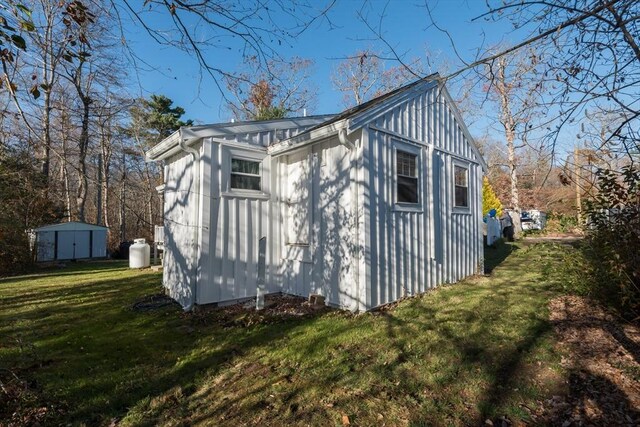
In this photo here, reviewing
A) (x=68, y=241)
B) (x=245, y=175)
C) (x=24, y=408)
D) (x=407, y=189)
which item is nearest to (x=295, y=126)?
(x=245, y=175)

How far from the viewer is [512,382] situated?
3213mm

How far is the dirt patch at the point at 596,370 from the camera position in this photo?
2.73 meters

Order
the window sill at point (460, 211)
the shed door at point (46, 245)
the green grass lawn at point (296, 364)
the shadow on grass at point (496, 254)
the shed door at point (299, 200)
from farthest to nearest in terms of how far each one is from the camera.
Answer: the shed door at point (46, 245) < the shadow on grass at point (496, 254) < the window sill at point (460, 211) < the shed door at point (299, 200) < the green grass lawn at point (296, 364)

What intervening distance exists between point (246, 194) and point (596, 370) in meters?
5.53

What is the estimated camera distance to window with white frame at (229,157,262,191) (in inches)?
248

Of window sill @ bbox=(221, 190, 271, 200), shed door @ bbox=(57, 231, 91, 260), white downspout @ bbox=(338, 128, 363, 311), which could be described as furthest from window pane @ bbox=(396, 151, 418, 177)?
shed door @ bbox=(57, 231, 91, 260)

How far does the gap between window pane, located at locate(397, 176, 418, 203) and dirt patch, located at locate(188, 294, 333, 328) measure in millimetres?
2502

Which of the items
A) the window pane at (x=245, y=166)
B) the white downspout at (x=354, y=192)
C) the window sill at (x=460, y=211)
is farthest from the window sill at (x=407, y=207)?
the window pane at (x=245, y=166)

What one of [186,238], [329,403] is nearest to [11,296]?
[186,238]

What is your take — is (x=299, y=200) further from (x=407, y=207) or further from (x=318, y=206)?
(x=407, y=207)

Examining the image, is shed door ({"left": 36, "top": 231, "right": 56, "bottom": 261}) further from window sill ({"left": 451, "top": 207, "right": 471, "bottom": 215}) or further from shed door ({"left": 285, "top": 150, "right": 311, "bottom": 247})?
window sill ({"left": 451, "top": 207, "right": 471, "bottom": 215})

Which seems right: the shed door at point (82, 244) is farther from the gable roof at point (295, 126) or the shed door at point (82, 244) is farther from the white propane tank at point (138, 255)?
the gable roof at point (295, 126)

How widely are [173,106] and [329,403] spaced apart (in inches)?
998

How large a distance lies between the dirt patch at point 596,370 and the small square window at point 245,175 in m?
5.37
